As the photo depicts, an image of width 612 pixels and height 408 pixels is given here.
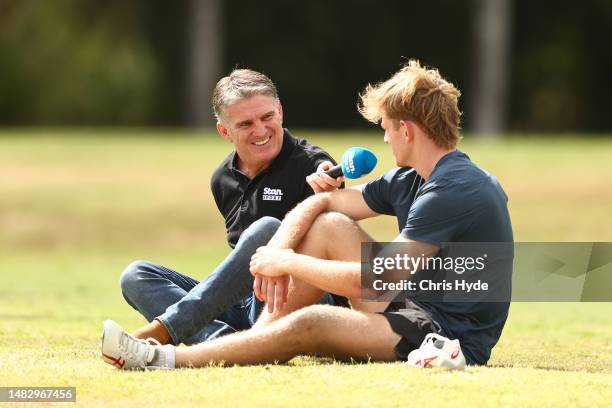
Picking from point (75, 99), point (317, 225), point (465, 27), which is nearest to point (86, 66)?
point (75, 99)

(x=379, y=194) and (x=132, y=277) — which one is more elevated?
(x=379, y=194)

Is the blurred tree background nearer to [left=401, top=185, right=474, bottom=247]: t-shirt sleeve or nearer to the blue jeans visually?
the blue jeans

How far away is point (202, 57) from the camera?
37.6 m

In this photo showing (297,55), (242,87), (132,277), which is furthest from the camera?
(297,55)

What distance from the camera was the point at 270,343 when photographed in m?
6.29

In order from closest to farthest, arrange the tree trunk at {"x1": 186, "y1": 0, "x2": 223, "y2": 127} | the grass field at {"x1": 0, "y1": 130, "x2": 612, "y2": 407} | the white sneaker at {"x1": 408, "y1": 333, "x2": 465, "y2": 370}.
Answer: the grass field at {"x1": 0, "y1": 130, "x2": 612, "y2": 407} < the white sneaker at {"x1": 408, "y1": 333, "x2": 465, "y2": 370} < the tree trunk at {"x1": 186, "y1": 0, "x2": 223, "y2": 127}

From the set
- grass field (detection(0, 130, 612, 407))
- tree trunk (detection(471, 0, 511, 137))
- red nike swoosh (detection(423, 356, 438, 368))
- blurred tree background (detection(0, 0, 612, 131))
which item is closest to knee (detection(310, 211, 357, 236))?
grass field (detection(0, 130, 612, 407))

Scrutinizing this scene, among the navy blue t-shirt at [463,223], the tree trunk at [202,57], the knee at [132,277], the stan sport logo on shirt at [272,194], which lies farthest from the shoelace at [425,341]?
the tree trunk at [202,57]

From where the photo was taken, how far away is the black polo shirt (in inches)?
292

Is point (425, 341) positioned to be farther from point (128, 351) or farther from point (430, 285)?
point (128, 351)

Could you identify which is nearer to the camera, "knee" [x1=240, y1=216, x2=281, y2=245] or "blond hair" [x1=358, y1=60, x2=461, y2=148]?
"blond hair" [x1=358, y1=60, x2=461, y2=148]

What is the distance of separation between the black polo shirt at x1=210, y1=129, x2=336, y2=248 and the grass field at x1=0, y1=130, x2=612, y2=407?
1074mm

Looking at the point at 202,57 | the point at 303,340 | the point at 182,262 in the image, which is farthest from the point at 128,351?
the point at 202,57

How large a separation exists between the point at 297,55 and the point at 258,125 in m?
33.4
